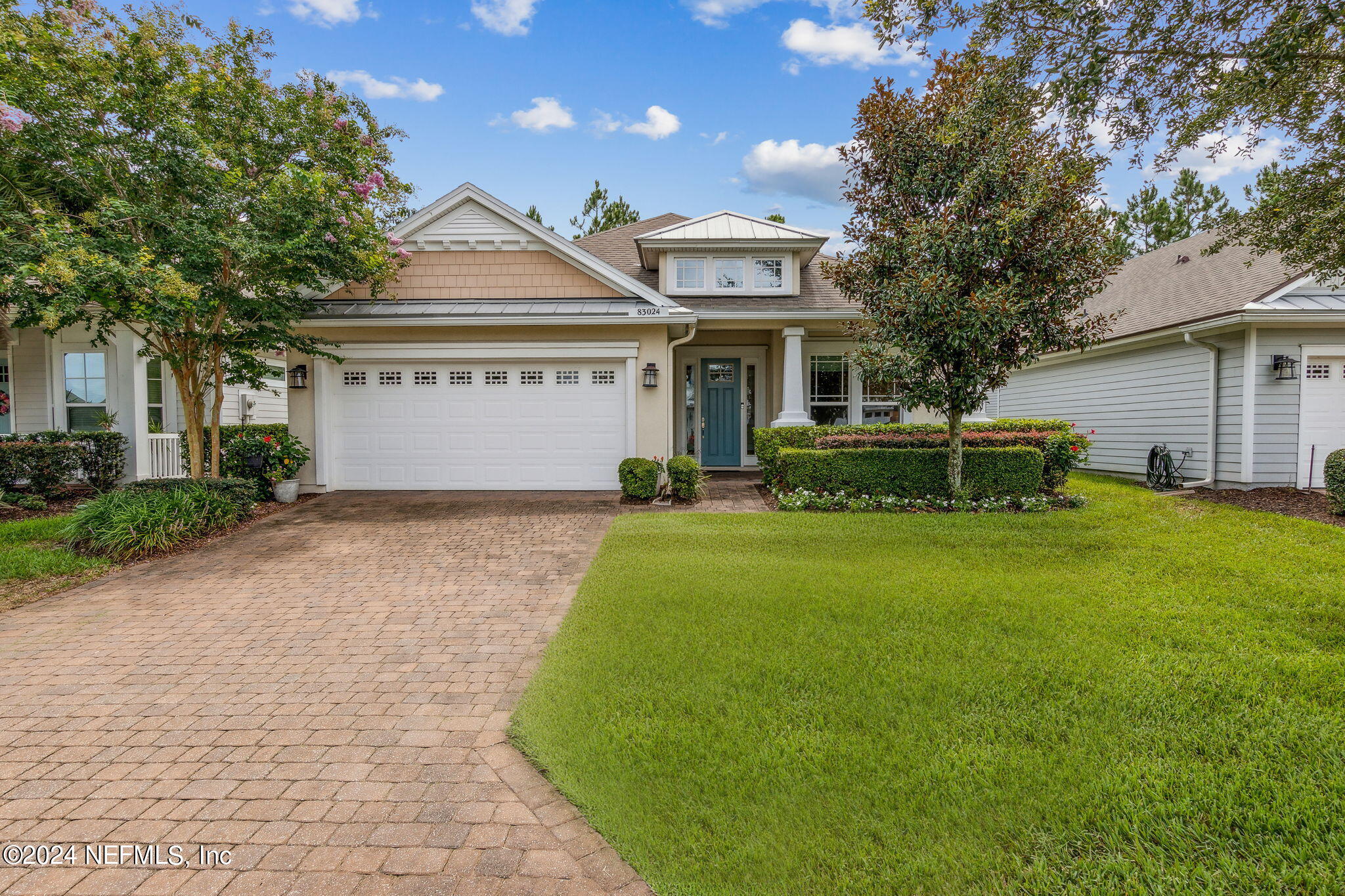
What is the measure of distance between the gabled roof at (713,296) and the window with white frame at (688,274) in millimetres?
334

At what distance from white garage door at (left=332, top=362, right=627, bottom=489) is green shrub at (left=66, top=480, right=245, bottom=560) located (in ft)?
9.81

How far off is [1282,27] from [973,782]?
5.11 meters

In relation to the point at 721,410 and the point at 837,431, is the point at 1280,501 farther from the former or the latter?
the point at 721,410

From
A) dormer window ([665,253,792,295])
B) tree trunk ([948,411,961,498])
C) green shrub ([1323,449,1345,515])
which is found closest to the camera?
green shrub ([1323,449,1345,515])

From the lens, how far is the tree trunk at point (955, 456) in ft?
29.0

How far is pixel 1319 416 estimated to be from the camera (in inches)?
389

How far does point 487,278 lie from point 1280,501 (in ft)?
43.4

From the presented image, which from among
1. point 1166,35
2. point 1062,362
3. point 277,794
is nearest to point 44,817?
point 277,794

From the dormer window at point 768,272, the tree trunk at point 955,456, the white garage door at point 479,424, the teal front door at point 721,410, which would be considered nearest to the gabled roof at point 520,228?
the white garage door at point 479,424

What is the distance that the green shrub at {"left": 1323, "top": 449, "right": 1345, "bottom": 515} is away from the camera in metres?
8.05

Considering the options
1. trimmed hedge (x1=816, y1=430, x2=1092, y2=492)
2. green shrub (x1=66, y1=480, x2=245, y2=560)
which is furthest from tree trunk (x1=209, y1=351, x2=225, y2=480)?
trimmed hedge (x1=816, y1=430, x2=1092, y2=492)

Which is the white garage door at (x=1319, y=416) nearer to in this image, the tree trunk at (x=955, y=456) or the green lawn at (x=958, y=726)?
the green lawn at (x=958, y=726)

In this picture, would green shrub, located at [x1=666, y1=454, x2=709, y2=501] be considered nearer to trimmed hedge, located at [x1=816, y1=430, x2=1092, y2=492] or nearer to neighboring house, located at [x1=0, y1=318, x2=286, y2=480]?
trimmed hedge, located at [x1=816, y1=430, x2=1092, y2=492]

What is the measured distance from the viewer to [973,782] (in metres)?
2.60
